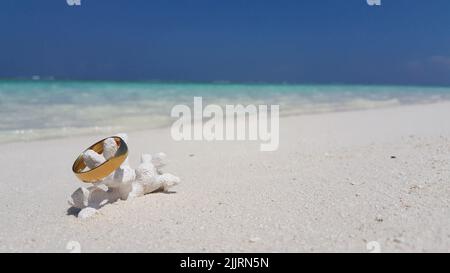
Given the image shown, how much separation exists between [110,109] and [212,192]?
25.9 ft

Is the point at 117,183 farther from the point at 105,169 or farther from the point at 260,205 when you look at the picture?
the point at 260,205

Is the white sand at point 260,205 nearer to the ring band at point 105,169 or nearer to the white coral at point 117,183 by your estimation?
the white coral at point 117,183

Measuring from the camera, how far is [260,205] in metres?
2.92

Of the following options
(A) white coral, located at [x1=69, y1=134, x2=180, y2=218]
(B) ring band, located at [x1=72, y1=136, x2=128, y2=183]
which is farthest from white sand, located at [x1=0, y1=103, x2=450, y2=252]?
(B) ring band, located at [x1=72, y1=136, x2=128, y2=183]

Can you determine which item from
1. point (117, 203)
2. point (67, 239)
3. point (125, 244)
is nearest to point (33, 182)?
point (117, 203)

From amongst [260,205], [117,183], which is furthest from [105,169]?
[260,205]

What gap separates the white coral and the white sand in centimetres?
7

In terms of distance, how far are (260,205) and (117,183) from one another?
1.01 meters

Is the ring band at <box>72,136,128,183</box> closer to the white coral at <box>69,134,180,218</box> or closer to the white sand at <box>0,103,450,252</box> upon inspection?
the white coral at <box>69,134,180,218</box>

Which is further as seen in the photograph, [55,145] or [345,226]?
[55,145]

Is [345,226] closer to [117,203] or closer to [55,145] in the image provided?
[117,203]

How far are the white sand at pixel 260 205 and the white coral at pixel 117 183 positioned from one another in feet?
0.24
